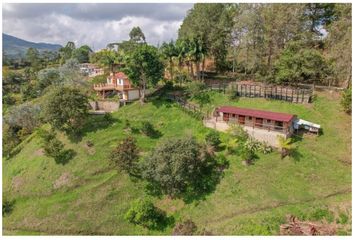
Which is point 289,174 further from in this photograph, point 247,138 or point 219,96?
point 219,96

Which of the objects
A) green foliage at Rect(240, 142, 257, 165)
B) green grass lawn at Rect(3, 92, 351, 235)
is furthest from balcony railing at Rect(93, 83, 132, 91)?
green foliage at Rect(240, 142, 257, 165)

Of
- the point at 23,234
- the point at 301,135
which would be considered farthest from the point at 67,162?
the point at 301,135

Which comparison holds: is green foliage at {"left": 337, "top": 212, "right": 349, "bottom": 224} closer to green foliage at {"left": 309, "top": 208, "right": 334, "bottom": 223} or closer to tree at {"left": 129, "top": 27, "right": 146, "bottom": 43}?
green foliage at {"left": 309, "top": 208, "right": 334, "bottom": 223}

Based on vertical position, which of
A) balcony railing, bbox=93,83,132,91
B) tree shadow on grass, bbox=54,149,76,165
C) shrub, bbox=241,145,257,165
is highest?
balcony railing, bbox=93,83,132,91

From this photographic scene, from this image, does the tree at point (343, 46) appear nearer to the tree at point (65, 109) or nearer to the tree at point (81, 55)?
the tree at point (65, 109)

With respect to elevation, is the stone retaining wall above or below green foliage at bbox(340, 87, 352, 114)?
below

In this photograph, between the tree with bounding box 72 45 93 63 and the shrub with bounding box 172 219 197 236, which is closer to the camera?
the shrub with bounding box 172 219 197 236

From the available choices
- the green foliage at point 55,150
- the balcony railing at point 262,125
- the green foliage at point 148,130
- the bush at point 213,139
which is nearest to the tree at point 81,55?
the green foliage at point 55,150
